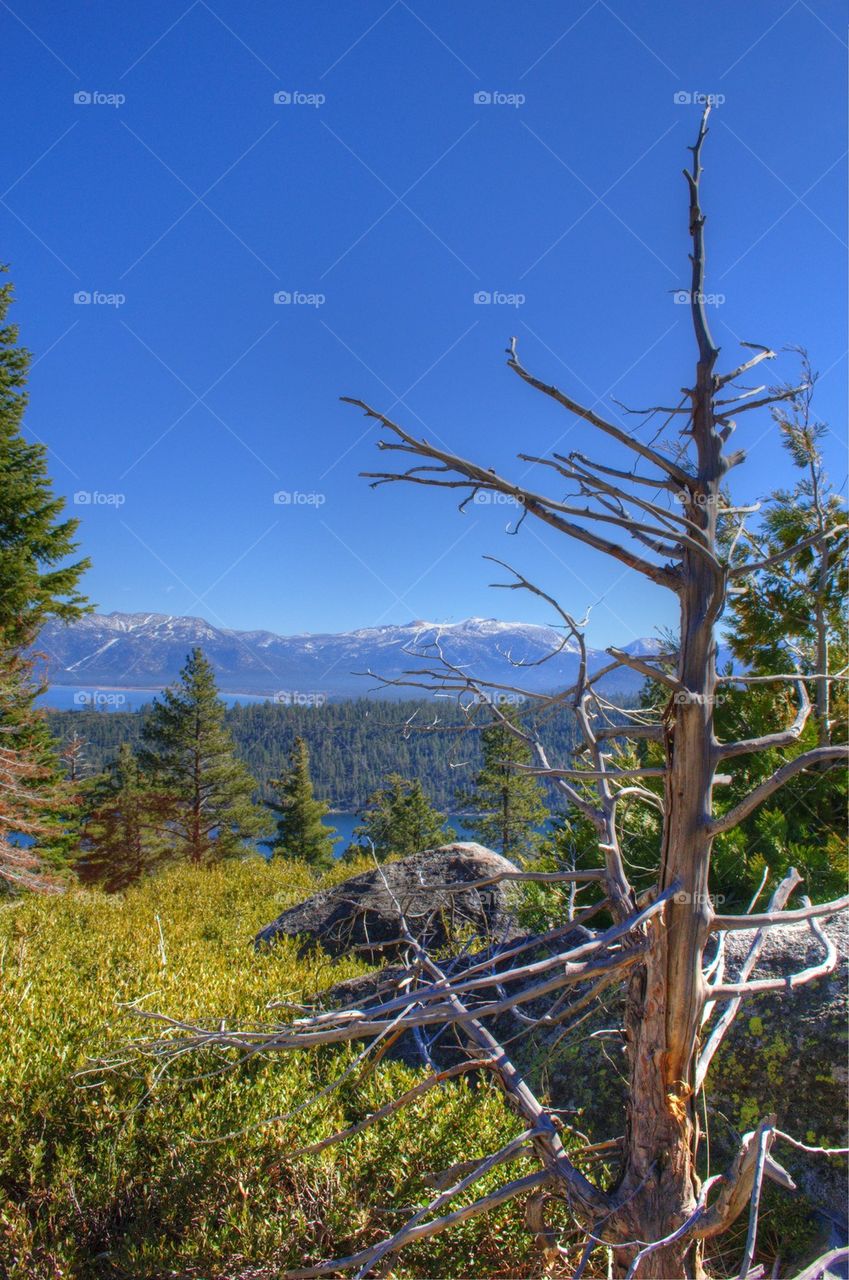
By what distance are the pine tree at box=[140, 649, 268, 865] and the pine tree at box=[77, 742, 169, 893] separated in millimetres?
996

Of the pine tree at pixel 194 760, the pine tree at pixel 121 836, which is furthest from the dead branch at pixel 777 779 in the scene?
the pine tree at pixel 121 836

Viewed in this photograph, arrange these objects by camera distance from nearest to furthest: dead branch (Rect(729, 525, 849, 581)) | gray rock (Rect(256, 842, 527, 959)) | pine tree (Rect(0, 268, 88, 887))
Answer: dead branch (Rect(729, 525, 849, 581)), gray rock (Rect(256, 842, 527, 959)), pine tree (Rect(0, 268, 88, 887))

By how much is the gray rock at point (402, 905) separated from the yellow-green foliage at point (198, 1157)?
102 inches

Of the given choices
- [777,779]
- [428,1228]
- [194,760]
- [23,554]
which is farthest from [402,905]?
[194,760]

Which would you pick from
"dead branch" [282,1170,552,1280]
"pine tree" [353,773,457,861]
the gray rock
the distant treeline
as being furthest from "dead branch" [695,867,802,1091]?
the distant treeline

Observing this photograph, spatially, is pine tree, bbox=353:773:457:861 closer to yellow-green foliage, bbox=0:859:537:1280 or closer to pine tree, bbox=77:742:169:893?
pine tree, bbox=77:742:169:893

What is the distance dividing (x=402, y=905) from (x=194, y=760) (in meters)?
23.9

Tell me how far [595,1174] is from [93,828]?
104ft

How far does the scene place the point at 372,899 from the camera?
22.3 ft

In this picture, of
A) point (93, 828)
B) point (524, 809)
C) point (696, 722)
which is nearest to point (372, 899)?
point (696, 722)

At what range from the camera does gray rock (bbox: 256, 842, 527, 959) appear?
21.2ft

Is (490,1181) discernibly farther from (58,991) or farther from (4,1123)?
(58,991)

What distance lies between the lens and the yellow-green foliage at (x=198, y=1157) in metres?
2.67

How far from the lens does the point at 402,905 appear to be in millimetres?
6695
